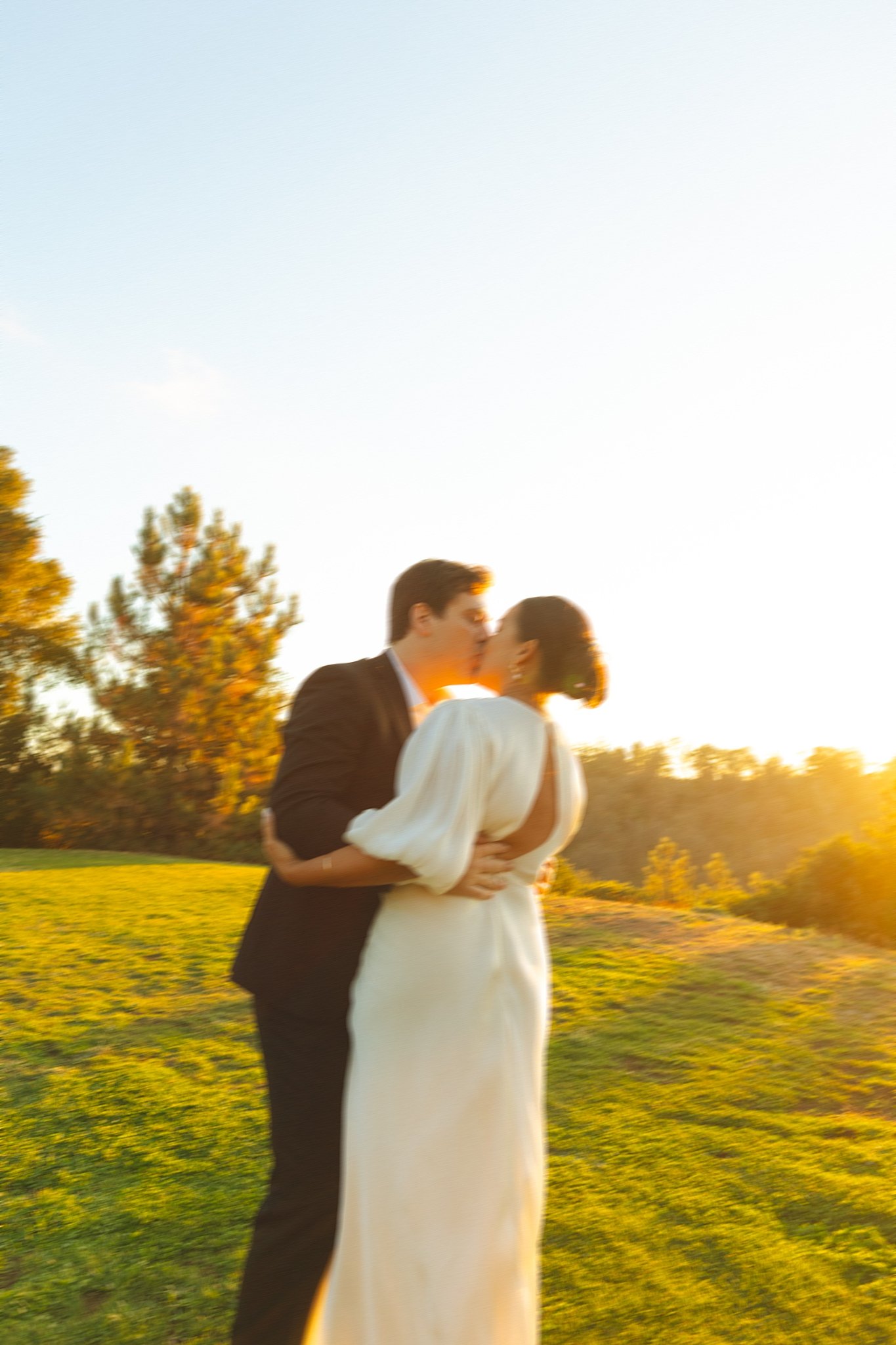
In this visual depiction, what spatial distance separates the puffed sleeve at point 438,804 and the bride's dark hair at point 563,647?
0.25 meters

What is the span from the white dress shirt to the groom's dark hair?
10 cm

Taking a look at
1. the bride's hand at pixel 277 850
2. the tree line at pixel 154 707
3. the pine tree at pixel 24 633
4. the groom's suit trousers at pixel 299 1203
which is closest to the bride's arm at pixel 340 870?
the bride's hand at pixel 277 850

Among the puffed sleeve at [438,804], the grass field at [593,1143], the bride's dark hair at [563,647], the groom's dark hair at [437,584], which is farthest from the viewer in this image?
the grass field at [593,1143]

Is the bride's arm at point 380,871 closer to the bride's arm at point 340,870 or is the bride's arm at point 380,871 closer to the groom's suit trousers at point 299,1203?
the bride's arm at point 340,870

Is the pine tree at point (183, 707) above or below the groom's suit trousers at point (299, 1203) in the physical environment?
above

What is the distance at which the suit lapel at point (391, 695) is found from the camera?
2963 millimetres

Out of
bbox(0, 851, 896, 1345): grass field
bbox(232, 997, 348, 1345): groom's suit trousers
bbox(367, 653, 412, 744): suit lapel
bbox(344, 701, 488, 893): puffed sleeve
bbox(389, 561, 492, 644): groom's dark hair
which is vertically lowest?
bbox(0, 851, 896, 1345): grass field

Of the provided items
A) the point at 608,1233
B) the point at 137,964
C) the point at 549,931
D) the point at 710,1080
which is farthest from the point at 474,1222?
the point at 549,931

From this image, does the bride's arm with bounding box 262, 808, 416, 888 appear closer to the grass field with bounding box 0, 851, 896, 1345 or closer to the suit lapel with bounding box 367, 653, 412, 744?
the suit lapel with bounding box 367, 653, 412, 744

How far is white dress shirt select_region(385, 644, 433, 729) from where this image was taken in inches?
120

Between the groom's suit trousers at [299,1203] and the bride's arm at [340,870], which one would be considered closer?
the bride's arm at [340,870]

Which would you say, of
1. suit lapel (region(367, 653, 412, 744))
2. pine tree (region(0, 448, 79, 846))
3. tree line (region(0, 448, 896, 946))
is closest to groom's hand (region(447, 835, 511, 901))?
A: suit lapel (region(367, 653, 412, 744))

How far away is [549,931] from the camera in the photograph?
9977 millimetres

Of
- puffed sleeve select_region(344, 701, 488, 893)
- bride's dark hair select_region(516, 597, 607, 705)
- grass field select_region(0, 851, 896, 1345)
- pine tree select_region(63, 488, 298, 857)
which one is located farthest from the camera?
pine tree select_region(63, 488, 298, 857)
